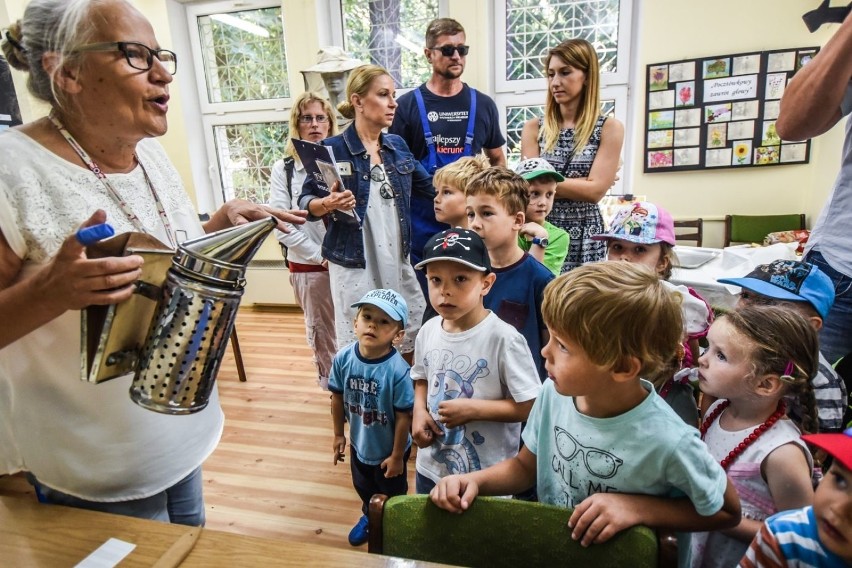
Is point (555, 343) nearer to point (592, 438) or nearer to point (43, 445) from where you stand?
point (592, 438)

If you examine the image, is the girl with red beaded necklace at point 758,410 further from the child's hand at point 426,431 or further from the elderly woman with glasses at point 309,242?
the elderly woman with glasses at point 309,242

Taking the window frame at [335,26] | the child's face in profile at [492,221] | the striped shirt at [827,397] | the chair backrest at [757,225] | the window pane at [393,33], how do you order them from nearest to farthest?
1. the striped shirt at [827,397]
2. the child's face in profile at [492,221]
3. the chair backrest at [757,225]
4. the window pane at [393,33]
5. the window frame at [335,26]

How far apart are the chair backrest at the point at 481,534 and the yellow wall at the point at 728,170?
3757 millimetres

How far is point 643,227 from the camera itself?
5.10ft

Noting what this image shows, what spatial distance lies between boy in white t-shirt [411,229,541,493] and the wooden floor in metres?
0.85

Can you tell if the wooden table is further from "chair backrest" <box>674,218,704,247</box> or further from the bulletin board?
the bulletin board

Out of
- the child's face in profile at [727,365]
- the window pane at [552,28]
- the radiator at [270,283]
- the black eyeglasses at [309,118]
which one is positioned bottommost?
the radiator at [270,283]

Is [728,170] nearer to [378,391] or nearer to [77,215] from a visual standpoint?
[378,391]

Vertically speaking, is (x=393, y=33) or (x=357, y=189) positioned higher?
(x=393, y=33)

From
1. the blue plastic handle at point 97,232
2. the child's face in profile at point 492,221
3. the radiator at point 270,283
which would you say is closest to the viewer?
the blue plastic handle at point 97,232

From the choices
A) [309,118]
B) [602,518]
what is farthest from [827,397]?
[309,118]

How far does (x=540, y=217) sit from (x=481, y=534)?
1.19 m

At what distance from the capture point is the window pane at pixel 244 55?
450cm

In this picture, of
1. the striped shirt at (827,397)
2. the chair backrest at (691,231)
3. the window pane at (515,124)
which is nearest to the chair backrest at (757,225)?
the chair backrest at (691,231)
